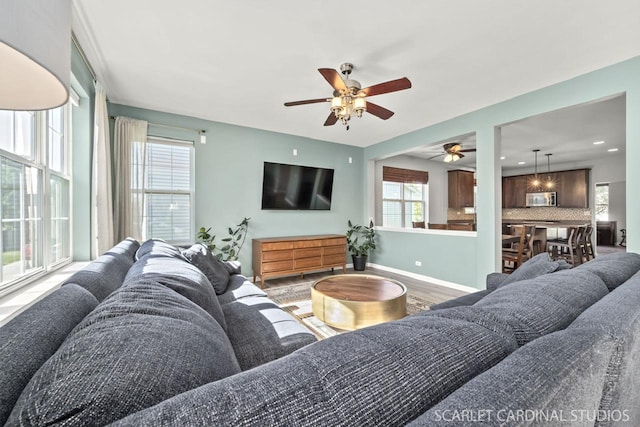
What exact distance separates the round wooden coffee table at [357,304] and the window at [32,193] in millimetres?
1968

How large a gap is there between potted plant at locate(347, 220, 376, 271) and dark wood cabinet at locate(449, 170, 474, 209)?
10.2ft

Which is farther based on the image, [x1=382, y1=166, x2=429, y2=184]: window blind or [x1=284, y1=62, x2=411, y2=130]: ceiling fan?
[x1=382, y1=166, x2=429, y2=184]: window blind

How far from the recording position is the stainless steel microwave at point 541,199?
7.01 meters

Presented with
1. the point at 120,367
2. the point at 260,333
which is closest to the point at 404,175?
the point at 260,333

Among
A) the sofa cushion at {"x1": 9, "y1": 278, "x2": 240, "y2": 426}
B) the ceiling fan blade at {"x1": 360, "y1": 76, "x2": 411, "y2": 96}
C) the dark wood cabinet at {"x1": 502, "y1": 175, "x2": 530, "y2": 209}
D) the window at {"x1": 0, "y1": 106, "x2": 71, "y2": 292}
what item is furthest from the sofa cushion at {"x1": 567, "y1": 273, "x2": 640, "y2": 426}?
the dark wood cabinet at {"x1": 502, "y1": 175, "x2": 530, "y2": 209}

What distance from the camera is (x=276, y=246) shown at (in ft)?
13.5

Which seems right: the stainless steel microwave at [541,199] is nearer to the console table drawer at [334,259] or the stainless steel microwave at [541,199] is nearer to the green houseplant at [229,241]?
the console table drawer at [334,259]

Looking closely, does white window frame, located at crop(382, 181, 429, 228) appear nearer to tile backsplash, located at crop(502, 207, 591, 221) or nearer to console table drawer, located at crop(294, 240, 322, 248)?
console table drawer, located at crop(294, 240, 322, 248)

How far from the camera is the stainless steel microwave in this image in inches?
276

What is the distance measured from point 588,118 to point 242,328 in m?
5.40

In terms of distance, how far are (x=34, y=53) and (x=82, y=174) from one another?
2852mm

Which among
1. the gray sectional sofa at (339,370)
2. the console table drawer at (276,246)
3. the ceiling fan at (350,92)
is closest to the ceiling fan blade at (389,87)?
the ceiling fan at (350,92)

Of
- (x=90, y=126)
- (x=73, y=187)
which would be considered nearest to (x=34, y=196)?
(x=73, y=187)

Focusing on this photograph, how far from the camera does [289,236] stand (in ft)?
15.6
